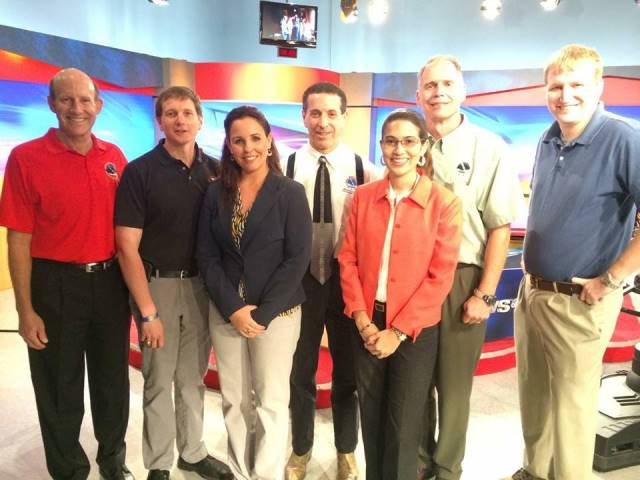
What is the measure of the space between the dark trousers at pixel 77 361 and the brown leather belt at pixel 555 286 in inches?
75.2

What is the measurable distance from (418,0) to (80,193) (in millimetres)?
8806

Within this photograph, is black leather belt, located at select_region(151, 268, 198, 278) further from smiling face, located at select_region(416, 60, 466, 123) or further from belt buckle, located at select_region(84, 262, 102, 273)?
smiling face, located at select_region(416, 60, 466, 123)

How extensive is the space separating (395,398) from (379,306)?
0.38 m

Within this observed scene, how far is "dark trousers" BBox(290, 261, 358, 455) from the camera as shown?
2.37m

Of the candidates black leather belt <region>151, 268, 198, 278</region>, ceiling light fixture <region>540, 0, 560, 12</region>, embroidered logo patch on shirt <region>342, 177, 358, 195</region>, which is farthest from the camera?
ceiling light fixture <region>540, 0, 560, 12</region>

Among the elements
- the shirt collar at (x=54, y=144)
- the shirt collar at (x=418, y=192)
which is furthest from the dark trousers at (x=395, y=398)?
the shirt collar at (x=54, y=144)

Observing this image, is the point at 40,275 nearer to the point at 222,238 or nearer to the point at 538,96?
the point at 222,238

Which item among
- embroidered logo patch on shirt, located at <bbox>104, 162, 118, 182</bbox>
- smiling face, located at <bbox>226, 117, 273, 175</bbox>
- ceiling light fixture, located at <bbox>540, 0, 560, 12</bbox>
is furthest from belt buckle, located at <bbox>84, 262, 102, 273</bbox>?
ceiling light fixture, located at <bbox>540, 0, 560, 12</bbox>

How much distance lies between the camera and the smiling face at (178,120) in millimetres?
2193

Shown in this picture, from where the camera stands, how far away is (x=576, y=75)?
2035mm

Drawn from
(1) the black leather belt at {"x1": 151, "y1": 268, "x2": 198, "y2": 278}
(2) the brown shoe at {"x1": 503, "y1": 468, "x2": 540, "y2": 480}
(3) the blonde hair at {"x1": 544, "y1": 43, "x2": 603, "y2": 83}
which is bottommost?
(2) the brown shoe at {"x1": 503, "y1": 468, "x2": 540, "y2": 480}

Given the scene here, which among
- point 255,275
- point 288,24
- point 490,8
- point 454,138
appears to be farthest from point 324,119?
point 490,8

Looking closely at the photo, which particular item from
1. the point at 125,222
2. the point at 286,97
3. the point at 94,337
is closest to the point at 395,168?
the point at 125,222

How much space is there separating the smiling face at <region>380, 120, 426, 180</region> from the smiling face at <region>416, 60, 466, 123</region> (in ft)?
0.76
